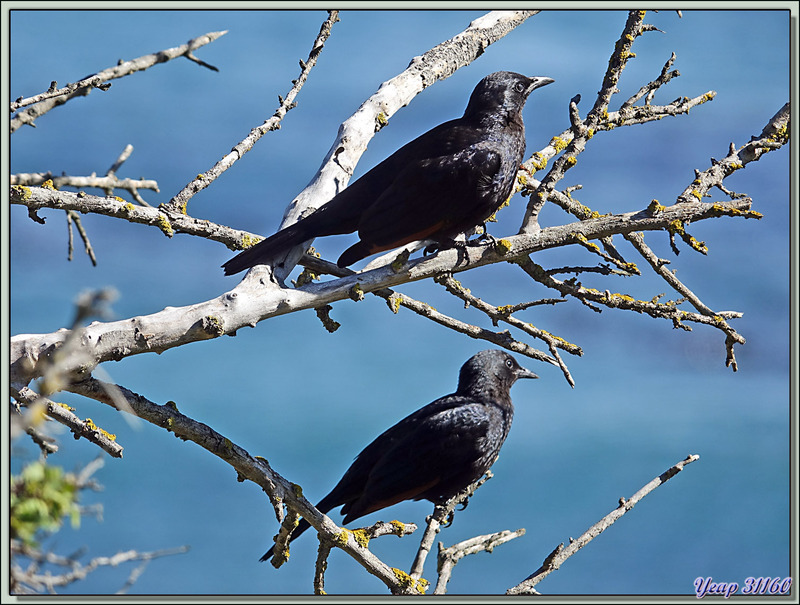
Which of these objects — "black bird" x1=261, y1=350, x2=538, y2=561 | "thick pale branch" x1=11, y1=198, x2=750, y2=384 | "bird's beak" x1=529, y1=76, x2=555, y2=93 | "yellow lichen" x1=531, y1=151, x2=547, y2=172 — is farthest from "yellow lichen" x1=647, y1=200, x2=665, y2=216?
"black bird" x1=261, y1=350, x2=538, y2=561

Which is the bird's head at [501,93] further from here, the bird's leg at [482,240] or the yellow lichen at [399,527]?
the yellow lichen at [399,527]

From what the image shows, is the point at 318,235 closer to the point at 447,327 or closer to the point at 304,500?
the point at 447,327

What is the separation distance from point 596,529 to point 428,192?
1.99 meters

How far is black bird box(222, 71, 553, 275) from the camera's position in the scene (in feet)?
13.4

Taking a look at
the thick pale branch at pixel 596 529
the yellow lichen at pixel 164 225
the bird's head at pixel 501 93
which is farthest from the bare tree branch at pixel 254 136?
the thick pale branch at pixel 596 529

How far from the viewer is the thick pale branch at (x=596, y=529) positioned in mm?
3697

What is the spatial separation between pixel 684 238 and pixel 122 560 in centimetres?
301

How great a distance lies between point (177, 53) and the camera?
1.88 m

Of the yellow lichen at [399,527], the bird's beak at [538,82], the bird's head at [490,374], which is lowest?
the yellow lichen at [399,527]

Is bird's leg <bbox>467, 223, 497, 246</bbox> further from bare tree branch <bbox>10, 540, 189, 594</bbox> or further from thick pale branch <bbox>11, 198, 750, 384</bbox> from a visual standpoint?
bare tree branch <bbox>10, 540, 189, 594</bbox>

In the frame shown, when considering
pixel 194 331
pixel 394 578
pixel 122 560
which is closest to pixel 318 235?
pixel 194 331

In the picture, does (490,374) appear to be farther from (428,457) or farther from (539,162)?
(539,162)

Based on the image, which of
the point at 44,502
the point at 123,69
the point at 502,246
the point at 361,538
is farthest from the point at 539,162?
the point at 44,502

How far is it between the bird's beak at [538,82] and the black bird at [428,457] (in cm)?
212
